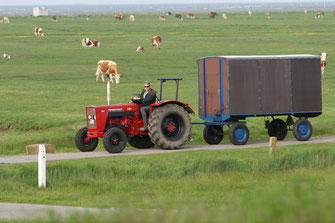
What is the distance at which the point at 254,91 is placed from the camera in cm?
2464

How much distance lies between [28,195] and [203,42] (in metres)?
64.2

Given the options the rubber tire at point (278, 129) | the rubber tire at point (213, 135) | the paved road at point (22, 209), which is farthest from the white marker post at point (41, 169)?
the rubber tire at point (278, 129)

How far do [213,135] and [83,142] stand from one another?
15.0 feet

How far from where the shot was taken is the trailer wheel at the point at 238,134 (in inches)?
946

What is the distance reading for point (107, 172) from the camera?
61.6ft

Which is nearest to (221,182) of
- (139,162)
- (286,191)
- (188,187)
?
(188,187)

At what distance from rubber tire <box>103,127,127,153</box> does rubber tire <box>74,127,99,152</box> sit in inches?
49.4

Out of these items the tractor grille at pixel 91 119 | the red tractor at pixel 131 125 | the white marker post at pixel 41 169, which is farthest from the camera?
the tractor grille at pixel 91 119

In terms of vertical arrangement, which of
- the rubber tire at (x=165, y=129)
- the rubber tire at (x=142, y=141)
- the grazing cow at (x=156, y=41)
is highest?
the grazing cow at (x=156, y=41)

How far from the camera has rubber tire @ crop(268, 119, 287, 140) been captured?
2603cm

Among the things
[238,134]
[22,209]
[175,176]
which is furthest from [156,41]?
[22,209]

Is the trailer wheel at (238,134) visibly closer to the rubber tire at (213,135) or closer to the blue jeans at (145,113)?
the rubber tire at (213,135)

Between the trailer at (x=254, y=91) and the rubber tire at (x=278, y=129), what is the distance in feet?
0.13

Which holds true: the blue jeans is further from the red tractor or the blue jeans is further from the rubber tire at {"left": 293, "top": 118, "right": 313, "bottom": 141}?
the rubber tire at {"left": 293, "top": 118, "right": 313, "bottom": 141}
